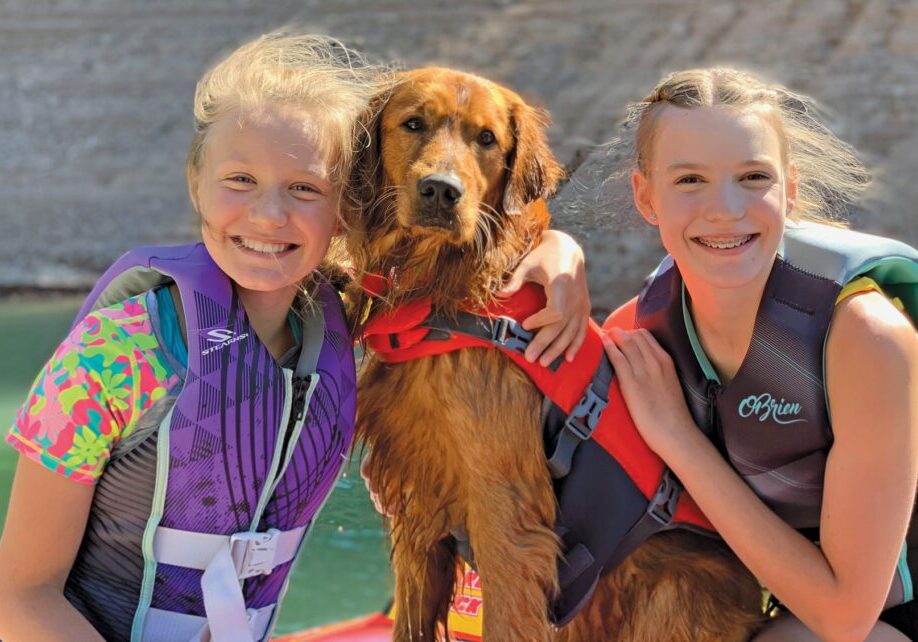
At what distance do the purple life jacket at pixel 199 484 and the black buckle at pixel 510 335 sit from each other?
54 cm

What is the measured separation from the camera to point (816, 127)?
2955mm

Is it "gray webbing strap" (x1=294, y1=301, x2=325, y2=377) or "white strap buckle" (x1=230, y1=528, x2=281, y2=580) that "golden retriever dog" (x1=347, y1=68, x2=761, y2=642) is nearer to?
"gray webbing strap" (x1=294, y1=301, x2=325, y2=377)

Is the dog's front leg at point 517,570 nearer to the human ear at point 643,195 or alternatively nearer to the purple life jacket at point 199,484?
the purple life jacket at point 199,484

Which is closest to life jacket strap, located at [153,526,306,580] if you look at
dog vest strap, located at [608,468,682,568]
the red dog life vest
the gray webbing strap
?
the gray webbing strap

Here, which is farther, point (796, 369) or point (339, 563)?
point (339, 563)

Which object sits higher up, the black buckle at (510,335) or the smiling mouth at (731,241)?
the smiling mouth at (731,241)

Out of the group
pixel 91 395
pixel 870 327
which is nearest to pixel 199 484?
pixel 91 395

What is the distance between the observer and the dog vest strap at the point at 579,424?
280 centimetres

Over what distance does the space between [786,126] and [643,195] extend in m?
0.39

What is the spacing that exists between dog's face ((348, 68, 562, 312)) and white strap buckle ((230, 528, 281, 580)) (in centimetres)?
82

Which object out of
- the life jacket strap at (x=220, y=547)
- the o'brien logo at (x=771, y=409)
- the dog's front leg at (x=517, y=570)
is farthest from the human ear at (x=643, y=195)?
the life jacket strap at (x=220, y=547)

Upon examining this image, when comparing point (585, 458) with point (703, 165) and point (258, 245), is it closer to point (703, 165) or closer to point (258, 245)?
point (703, 165)

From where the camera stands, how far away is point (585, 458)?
284cm

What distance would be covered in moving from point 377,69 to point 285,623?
2.45m
